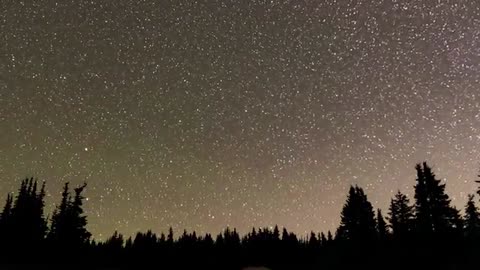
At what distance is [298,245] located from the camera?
82188 mm

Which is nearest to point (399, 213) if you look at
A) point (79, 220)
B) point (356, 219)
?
point (356, 219)

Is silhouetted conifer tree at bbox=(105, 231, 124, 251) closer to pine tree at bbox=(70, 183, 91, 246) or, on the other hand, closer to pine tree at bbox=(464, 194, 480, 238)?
pine tree at bbox=(70, 183, 91, 246)

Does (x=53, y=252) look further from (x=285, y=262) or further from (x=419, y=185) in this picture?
(x=419, y=185)

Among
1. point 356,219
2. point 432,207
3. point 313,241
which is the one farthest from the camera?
point 313,241

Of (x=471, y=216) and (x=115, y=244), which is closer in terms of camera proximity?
(x=471, y=216)

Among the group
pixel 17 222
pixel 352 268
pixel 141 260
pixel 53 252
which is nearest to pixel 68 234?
pixel 53 252

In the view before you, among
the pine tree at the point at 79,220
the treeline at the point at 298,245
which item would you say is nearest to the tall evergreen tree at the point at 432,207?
the treeline at the point at 298,245

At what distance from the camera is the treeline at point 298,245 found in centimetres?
4941

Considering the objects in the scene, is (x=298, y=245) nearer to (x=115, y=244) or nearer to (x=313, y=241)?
(x=313, y=241)

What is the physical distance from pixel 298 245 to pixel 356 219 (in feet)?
42.1

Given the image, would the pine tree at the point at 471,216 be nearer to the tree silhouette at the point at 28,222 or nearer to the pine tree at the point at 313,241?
the pine tree at the point at 313,241

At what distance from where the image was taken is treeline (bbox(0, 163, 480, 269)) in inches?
1945

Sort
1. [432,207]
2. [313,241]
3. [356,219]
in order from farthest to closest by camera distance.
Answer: [313,241] < [356,219] < [432,207]

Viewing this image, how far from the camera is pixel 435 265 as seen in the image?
144 feet
